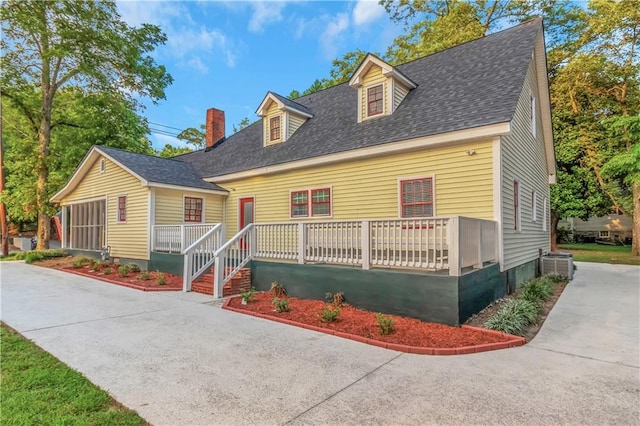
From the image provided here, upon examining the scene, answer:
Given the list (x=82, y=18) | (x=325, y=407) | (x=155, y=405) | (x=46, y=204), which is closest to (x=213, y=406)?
(x=155, y=405)

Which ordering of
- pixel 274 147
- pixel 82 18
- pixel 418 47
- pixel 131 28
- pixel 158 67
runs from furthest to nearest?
pixel 418 47 < pixel 158 67 < pixel 131 28 < pixel 82 18 < pixel 274 147

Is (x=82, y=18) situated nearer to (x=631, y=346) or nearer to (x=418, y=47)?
(x=418, y=47)

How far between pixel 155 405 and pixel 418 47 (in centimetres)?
2568

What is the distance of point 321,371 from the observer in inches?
156

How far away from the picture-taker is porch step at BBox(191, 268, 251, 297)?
867 cm

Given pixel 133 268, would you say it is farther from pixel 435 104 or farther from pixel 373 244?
pixel 435 104

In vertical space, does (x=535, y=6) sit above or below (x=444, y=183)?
above

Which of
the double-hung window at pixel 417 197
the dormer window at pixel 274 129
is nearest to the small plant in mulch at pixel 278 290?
the double-hung window at pixel 417 197

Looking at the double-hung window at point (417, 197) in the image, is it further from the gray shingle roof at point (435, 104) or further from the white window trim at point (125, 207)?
the white window trim at point (125, 207)

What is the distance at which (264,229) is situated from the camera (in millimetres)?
8945

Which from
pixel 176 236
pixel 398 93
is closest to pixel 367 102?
pixel 398 93

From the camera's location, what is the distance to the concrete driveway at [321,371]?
3057 millimetres

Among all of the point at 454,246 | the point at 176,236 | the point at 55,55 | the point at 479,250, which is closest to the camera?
the point at 454,246

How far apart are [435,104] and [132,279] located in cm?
1081
